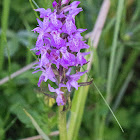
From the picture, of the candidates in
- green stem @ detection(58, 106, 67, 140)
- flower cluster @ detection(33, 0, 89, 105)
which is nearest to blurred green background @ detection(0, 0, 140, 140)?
green stem @ detection(58, 106, 67, 140)

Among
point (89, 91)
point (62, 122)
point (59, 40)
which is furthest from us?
point (89, 91)

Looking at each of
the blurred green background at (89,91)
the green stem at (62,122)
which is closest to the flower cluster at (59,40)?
the green stem at (62,122)

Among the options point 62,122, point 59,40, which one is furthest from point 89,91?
point 59,40

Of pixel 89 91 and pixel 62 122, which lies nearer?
pixel 62 122

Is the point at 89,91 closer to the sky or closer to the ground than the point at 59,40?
closer to the ground

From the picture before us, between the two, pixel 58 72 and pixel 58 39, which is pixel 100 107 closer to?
pixel 58 72

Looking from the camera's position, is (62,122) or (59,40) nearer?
(59,40)

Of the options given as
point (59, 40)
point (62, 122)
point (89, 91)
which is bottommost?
point (89, 91)

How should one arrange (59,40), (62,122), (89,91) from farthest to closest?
(89,91) → (62,122) → (59,40)

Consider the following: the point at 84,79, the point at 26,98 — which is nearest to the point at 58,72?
the point at 84,79

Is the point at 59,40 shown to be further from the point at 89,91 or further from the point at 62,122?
the point at 89,91
